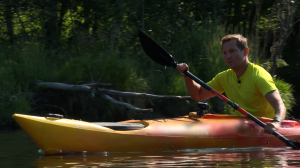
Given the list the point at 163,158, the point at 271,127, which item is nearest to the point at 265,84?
the point at 271,127

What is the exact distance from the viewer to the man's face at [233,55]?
444 cm

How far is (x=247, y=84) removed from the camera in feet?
14.4

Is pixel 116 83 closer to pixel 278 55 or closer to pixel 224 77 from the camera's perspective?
pixel 224 77

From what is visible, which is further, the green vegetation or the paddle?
the green vegetation

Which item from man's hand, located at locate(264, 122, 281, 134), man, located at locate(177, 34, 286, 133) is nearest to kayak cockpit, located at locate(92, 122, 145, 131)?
man, located at locate(177, 34, 286, 133)

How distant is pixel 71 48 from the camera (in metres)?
8.61

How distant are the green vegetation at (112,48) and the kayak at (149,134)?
8.06ft

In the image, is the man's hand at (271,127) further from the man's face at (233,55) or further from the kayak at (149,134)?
the man's face at (233,55)

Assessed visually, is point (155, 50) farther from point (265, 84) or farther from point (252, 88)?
point (265, 84)

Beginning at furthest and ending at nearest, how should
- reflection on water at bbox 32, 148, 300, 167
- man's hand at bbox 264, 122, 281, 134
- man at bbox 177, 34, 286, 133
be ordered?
1. man at bbox 177, 34, 286, 133
2. man's hand at bbox 264, 122, 281, 134
3. reflection on water at bbox 32, 148, 300, 167

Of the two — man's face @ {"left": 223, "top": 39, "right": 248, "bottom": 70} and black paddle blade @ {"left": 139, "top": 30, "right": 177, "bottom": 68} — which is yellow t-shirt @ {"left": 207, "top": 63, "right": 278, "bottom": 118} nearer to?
man's face @ {"left": 223, "top": 39, "right": 248, "bottom": 70}

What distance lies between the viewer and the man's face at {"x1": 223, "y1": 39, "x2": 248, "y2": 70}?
4.44 metres

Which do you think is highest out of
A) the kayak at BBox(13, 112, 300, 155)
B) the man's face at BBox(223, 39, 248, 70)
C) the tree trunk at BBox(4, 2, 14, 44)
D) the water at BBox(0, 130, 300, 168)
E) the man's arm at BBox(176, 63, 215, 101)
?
the tree trunk at BBox(4, 2, 14, 44)

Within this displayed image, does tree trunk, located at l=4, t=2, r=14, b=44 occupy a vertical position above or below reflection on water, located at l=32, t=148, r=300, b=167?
above
